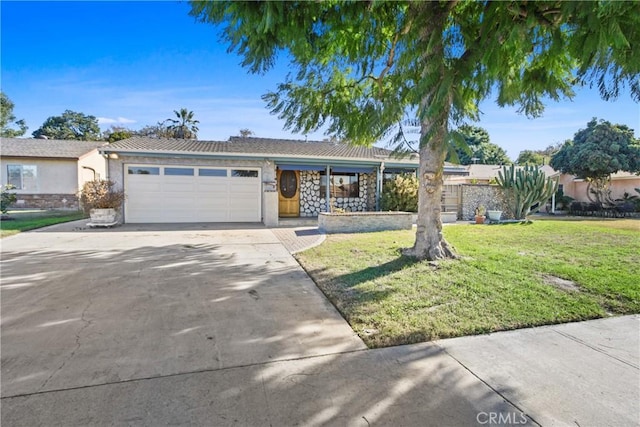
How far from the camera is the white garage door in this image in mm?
12859

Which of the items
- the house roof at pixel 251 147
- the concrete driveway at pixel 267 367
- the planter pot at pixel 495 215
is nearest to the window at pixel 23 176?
the house roof at pixel 251 147

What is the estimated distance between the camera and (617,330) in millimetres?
3699

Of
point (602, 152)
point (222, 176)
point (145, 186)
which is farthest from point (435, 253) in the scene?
point (602, 152)

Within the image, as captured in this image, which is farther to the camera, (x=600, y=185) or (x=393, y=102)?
(x=600, y=185)

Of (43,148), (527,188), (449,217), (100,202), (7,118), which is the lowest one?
(449,217)

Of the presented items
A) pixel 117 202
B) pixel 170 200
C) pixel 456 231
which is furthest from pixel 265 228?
pixel 456 231

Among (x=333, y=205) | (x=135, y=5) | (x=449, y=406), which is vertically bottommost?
(x=449, y=406)

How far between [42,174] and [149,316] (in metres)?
21.9

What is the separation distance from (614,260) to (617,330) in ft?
13.8

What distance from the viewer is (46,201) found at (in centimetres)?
1941

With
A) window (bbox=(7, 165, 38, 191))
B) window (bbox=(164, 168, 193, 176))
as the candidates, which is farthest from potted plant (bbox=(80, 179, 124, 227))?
window (bbox=(7, 165, 38, 191))

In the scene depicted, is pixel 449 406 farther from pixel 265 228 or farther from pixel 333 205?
pixel 333 205

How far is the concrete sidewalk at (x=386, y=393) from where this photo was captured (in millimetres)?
2234

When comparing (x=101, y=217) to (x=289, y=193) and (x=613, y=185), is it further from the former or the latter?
(x=613, y=185)
